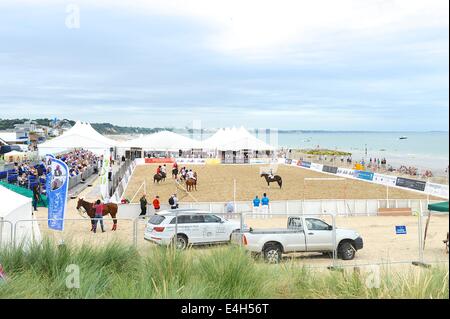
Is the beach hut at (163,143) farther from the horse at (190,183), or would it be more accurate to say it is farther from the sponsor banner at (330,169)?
the horse at (190,183)

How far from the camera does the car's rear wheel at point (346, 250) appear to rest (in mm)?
13063

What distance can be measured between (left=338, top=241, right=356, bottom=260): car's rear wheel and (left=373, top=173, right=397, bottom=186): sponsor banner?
20969mm

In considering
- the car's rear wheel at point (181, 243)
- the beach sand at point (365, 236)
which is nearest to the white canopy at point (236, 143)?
the beach sand at point (365, 236)

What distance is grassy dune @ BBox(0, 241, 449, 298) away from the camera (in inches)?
224

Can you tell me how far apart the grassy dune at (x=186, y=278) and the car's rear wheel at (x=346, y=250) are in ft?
19.6

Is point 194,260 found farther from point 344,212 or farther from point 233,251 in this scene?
point 344,212

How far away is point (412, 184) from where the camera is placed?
1230 inches

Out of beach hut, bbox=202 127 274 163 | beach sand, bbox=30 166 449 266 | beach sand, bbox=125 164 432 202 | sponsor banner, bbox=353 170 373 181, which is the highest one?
beach hut, bbox=202 127 274 163

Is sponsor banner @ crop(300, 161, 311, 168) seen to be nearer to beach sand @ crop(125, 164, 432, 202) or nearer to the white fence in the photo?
beach sand @ crop(125, 164, 432, 202)

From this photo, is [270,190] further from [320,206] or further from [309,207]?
[309,207]

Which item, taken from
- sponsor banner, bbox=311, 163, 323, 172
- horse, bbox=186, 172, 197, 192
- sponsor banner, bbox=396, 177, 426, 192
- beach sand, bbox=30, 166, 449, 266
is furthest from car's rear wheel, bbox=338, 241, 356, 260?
sponsor banner, bbox=311, 163, 323, 172

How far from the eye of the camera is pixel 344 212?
75.0ft

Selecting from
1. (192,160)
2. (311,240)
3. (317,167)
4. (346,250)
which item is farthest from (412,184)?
(192,160)
